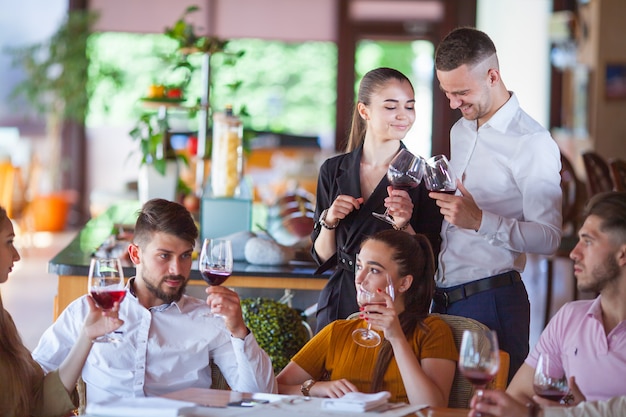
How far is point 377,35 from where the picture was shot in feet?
44.2

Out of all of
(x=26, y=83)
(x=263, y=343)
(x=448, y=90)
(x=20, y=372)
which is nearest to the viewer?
(x=20, y=372)

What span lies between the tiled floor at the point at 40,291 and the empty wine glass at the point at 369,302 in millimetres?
3722

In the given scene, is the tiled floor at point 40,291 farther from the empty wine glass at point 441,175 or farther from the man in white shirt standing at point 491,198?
the empty wine glass at point 441,175

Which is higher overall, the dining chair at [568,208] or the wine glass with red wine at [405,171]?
the wine glass with red wine at [405,171]

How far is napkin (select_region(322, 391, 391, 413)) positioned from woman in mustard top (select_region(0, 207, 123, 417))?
58cm

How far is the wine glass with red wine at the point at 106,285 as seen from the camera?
261cm

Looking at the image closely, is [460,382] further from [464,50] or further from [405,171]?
[464,50]

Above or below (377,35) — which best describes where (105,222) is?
below

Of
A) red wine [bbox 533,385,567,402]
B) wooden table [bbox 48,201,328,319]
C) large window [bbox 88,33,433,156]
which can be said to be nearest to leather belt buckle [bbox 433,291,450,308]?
wooden table [bbox 48,201,328,319]

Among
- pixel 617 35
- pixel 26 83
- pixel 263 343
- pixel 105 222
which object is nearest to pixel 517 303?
pixel 263 343

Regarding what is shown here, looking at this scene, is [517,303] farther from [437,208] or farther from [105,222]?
[105,222]

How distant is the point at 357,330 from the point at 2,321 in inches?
37.2

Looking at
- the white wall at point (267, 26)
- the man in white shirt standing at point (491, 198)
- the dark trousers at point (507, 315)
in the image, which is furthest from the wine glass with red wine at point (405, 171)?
the white wall at point (267, 26)

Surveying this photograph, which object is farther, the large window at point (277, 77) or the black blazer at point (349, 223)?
the large window at point (277, 77)
